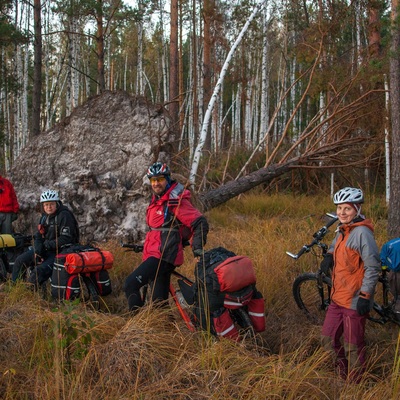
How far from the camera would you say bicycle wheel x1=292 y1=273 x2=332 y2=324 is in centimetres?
534

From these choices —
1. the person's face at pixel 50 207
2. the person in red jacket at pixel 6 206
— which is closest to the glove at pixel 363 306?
the person's face at pixel 50 207

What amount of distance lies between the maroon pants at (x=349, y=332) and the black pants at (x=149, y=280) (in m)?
1.68

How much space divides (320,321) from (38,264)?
3.55 metres

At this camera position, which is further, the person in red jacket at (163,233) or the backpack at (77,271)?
the backpack at (77,271)

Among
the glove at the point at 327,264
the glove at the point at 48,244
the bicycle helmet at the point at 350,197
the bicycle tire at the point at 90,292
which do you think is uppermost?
the bicycle helmet at the point at 350,197

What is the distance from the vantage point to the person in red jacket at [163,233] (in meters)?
4.70

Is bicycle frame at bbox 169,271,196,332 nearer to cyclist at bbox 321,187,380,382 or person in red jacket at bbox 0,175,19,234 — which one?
cyclist at bbox 321,187,380,382

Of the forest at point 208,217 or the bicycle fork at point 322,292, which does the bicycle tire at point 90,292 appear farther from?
the bicycle fork at point 322,292

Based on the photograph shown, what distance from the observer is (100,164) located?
8.87 metres

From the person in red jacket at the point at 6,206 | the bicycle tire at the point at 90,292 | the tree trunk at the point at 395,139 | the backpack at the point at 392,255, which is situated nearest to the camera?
the backpack at the point at 392,255

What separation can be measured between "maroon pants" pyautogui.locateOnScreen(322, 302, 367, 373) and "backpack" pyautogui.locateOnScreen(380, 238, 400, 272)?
0.91 m

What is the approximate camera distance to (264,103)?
17.7m

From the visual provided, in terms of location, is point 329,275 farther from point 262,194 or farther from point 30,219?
point 262,194

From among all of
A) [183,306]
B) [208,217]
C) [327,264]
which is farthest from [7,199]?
[327,264]
